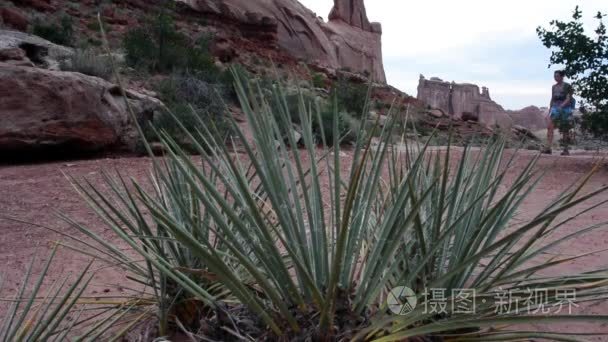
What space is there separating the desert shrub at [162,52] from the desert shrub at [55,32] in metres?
1.99

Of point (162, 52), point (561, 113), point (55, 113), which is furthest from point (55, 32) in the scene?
point (561, 113)

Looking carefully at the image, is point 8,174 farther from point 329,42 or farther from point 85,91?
point 329,42

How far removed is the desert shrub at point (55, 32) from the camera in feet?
52.2

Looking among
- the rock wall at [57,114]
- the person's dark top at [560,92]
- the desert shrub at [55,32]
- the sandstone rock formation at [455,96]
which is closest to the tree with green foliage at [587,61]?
the person's dark top at [560,92]

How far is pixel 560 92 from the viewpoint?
8.50m

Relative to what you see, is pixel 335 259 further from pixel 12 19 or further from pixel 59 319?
pixel 12 19

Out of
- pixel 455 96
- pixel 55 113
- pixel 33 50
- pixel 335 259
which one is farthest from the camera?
pixel 455 96

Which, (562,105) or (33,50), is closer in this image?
(562,105)

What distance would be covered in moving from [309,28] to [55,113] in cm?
2984

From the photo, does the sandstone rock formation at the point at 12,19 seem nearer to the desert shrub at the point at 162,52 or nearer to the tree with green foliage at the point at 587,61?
the desert shrub at the point at 162,52

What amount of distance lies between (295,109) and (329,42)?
2910 cm

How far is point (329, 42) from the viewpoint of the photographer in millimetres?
39094

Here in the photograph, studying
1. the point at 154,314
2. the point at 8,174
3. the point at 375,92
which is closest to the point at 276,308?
the point at 154,314

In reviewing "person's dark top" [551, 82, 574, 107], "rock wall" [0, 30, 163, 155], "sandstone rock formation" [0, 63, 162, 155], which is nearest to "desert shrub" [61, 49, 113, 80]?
"rock wall" [0, 30, 163, 155]
